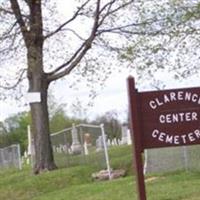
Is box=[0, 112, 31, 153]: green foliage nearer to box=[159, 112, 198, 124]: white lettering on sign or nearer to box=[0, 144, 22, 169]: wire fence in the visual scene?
box=[0, 144, 22, 169]: wire fence

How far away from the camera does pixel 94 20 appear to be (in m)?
25.0

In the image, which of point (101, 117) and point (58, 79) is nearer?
point (58, 79)

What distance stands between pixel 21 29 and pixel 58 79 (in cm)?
242

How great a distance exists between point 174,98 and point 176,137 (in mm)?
542

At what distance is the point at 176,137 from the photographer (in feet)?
32.8

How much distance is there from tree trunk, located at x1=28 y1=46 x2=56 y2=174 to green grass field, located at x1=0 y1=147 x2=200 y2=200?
1.19 m

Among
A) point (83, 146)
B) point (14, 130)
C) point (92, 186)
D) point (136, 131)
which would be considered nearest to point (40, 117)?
point (83, 146)

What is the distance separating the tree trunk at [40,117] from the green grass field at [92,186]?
3.91ft

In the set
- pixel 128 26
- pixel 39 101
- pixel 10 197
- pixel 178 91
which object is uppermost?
pixel 128 26

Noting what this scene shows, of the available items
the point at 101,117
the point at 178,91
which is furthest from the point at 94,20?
the point at 101,117

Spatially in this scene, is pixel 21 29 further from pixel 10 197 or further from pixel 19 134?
pixel 19 134

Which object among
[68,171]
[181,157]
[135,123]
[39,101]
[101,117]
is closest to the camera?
[135,123]

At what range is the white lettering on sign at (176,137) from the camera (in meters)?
9.94

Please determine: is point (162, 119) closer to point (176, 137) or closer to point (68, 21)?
point (176, 137)
